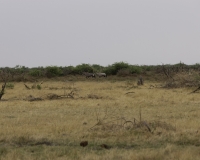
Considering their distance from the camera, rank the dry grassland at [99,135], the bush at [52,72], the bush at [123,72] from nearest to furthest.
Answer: the dry grassland at [99,135]
the bush at [123,72]
the bush at [52,72]

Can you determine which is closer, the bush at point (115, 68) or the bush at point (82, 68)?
the bush at point (115, 68)

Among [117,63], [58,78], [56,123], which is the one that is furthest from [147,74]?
[56,123]

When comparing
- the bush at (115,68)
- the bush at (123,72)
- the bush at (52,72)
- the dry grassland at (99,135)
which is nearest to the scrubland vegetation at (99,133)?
the dry grassland at (99,135)

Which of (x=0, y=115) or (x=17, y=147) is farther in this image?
(x=0, y=115)

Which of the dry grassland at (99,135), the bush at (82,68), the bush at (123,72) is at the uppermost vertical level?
the bush at (82,68)

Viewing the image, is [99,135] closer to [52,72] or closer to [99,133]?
[99,133]

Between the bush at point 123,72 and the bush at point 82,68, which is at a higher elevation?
the bush at point 82,68

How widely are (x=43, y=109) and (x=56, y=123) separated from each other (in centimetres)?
344

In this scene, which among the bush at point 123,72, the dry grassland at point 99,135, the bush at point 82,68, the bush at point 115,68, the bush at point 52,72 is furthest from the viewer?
the bush at point 82,68

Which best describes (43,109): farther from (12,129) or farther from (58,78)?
(58,78)

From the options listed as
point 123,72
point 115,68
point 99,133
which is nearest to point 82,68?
point 115,68

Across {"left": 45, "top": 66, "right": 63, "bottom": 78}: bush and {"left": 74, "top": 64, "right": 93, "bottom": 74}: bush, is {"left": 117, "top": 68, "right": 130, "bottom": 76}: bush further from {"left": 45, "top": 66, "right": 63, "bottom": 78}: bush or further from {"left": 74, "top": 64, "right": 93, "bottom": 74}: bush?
{"left": 45, "top": 66, "right": 63, "bottom": 78}: bush

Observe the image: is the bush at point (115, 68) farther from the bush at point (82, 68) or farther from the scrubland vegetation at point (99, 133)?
the scrubland vegetation at point (99, 133)

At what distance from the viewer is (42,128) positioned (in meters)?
8.55
